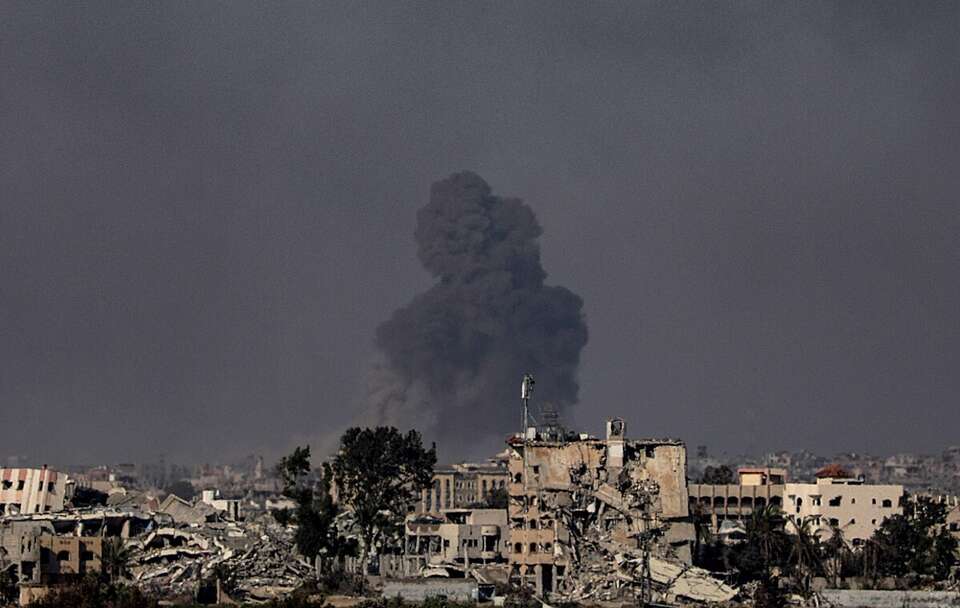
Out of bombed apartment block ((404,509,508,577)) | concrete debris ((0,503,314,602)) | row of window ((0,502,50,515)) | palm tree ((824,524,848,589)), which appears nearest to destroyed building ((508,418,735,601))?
palm tree ((824,524,848,589))

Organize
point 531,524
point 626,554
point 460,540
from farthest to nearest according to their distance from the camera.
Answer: point 460,540 < point 531,524 < point 626,554

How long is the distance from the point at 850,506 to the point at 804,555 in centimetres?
2603

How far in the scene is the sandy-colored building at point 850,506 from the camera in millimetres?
131375

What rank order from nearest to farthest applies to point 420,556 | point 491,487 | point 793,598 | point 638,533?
point 793,598 → point 638,533 → point 420,556 → point 491,487

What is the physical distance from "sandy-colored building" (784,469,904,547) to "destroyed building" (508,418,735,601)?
23.9 metres

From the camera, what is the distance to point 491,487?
191m

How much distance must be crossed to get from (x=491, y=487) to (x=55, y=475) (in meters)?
67.7

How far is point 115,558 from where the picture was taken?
106750 millimetres

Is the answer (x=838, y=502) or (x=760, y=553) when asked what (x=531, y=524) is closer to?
(x=760, y=553)

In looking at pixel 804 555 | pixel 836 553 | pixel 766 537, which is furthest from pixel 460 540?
pixel 836 553

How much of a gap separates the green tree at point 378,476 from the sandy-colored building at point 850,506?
2731 centimetres

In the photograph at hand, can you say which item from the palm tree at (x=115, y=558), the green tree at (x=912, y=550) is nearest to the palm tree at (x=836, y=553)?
the green tree at (x=912, y=550)

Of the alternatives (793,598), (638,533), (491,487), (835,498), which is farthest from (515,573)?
(491,487)

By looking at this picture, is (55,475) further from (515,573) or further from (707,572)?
(707,572)
